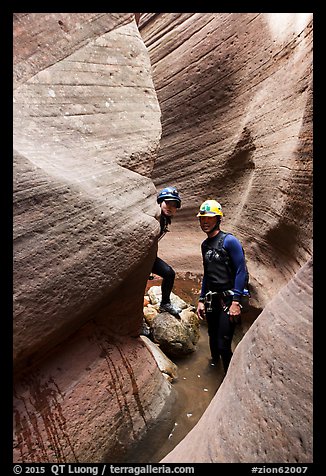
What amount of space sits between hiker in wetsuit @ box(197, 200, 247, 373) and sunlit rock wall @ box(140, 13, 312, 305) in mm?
966

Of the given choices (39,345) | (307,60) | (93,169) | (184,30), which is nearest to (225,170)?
(307,60)

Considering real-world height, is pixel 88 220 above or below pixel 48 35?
below

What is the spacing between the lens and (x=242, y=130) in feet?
19.6

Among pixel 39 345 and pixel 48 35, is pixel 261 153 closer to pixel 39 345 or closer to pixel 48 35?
pixel 48 35

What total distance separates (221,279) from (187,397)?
1.20m

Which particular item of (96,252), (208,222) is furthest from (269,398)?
(208,222)

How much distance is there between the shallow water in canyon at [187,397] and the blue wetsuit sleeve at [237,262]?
3.37 ft

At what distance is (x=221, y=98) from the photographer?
6449 millimetres

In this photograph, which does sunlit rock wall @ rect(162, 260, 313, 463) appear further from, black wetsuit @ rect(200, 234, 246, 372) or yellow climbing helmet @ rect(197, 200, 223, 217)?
yellow climbing helmet @ rect(197, 200, 223, 217)

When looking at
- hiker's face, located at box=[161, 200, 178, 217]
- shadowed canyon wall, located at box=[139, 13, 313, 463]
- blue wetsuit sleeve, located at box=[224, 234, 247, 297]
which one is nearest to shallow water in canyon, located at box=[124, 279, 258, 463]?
shadowed canyon wall, located at box=[139, 13, 313, 463]

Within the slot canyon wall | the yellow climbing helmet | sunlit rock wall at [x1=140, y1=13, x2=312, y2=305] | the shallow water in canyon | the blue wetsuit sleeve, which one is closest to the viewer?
the slot canyon wall

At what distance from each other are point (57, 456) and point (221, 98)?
602 cm

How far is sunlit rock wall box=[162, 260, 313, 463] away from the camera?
5.17 feet

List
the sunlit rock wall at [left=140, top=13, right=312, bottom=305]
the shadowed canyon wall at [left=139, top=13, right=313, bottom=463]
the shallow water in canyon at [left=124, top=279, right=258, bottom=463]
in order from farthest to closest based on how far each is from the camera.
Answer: the sunlit rock wall at [left=140, top=13, right=312, bottom=305] < the shallow water in canyon at [left=124, top=279, right=258, bottom=463] < the shadowed canyon wall at [left=139, top=13, right=313, bottom=463]
